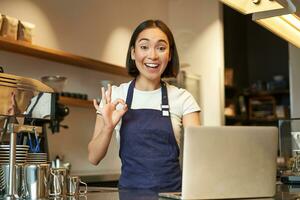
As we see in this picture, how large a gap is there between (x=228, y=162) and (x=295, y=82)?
3126 mm

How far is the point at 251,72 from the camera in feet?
22.7

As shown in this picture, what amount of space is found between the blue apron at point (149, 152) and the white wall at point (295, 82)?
8.83 ft

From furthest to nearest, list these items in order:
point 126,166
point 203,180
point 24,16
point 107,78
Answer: point 107,78, point 24,16, point 126,166, point 203,180

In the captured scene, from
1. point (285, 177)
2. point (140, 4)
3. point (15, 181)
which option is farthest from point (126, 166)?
point (140, 4)

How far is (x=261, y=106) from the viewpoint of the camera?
636 centimetres

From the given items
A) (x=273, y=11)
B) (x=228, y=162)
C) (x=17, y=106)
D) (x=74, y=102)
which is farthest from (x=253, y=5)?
(x=74, y=102)

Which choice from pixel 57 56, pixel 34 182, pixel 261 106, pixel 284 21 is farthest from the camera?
pixel 261 106

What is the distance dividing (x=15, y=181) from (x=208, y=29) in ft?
12.8

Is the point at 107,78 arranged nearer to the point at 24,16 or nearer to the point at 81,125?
the point at 81,125

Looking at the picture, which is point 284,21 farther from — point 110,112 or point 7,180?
point 7,180

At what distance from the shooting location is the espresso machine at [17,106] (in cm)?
135

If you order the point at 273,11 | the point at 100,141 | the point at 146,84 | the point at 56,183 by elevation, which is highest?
the point at 273,11

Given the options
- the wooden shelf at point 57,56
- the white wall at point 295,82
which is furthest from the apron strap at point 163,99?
the white wall at point 295,82

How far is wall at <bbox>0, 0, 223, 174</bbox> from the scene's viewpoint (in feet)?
11.6
